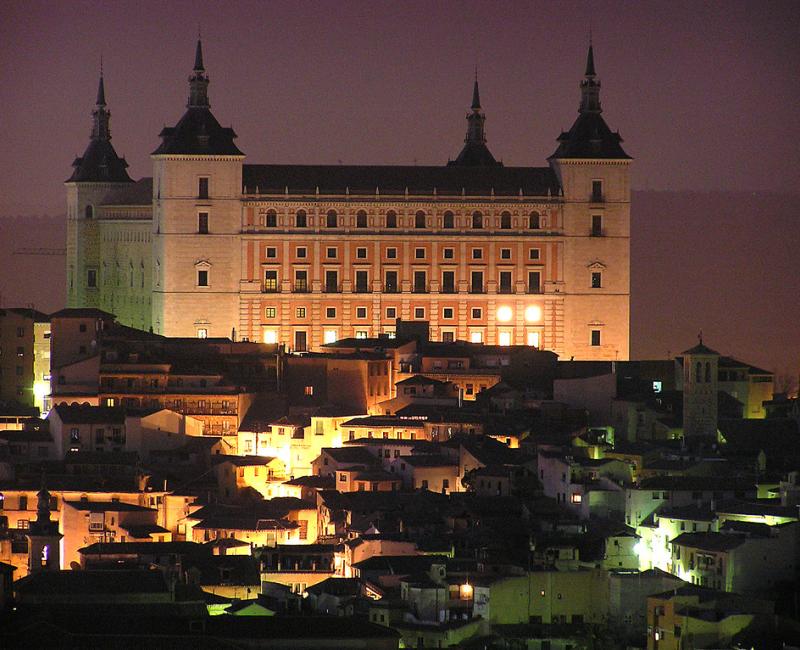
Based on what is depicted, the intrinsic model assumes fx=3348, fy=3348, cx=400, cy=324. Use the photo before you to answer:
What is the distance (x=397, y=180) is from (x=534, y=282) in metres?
4.35

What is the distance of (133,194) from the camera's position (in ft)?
299

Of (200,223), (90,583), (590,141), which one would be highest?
(590,141)

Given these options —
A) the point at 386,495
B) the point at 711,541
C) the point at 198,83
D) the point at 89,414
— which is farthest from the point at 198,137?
the point at 711,541

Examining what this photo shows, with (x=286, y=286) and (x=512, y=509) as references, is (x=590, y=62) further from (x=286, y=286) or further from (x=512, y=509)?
(x=512, y=509)

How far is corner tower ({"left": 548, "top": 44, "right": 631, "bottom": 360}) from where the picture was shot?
8438cm

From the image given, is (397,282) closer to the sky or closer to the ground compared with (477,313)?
closer to the sky

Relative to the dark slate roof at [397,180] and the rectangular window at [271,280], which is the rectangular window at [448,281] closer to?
the dark slate roof at [397,180]

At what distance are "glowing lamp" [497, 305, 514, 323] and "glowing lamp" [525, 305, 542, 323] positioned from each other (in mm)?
387

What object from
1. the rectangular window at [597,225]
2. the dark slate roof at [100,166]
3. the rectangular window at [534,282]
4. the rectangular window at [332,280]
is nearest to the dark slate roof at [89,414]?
the rectangular window at [332,280]

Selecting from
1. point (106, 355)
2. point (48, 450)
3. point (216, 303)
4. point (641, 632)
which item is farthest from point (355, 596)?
point (216, 303)

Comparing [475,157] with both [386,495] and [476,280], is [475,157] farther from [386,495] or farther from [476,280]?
[386,495]

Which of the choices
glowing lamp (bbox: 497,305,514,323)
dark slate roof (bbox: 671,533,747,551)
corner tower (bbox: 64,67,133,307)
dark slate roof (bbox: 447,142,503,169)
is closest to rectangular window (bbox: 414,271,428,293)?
glowing lamp (bbox: 497,305,514,323)

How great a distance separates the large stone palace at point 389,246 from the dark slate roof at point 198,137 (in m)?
0.04

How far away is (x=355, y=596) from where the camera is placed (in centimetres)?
5316
